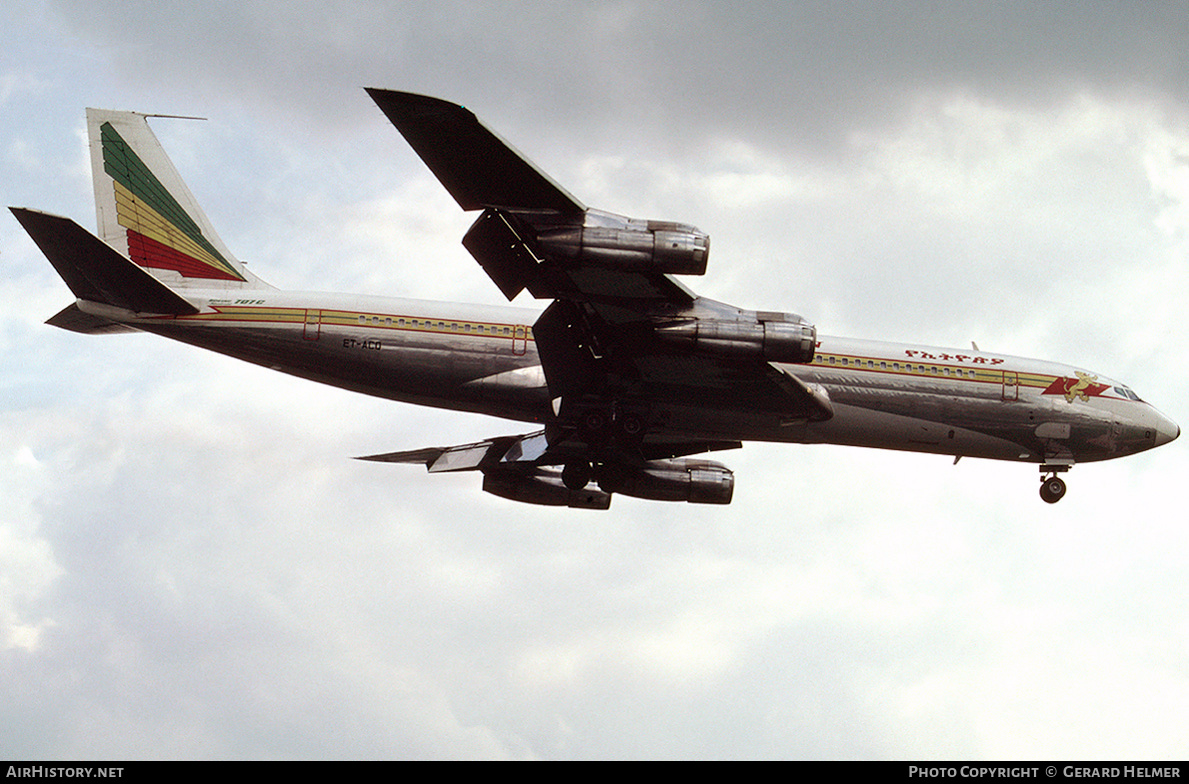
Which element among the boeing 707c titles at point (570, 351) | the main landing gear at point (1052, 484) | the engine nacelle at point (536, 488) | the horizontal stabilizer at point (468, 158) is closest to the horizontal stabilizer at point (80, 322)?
the boeing 707c titles at point (570, 351)

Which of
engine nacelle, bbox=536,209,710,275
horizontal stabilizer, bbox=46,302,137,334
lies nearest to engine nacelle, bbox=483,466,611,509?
horizontal stabilizer, bbox=46,302,137,334

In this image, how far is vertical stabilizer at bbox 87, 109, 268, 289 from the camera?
33.8m

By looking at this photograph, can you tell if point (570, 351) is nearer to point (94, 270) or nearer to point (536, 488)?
point (536, 488)

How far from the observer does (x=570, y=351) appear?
2991cm

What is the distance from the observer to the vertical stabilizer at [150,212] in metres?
33.8

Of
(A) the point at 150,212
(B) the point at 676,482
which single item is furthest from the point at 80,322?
(B) the point at 676,482

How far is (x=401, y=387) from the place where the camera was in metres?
31.2

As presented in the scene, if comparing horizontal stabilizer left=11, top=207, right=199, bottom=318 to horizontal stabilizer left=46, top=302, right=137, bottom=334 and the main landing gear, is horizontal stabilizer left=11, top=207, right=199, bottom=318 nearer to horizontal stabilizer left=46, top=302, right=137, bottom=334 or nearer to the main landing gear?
horizontal stabilizer left=46, top=302, right=137, bottom=334

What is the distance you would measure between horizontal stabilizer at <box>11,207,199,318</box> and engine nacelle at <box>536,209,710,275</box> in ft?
37.1
